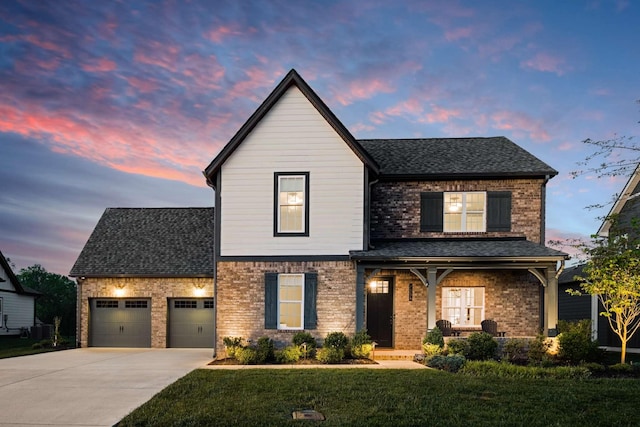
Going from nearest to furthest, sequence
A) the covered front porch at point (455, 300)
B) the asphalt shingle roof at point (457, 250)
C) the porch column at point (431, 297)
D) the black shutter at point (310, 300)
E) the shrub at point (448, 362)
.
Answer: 1. the shrub at point (448, 362)
2. the asphalt shingle roof at point (457, 250)
3. the porch column at point (431, 297)
4. the black shutter at point (310, 300)
5. the covered front porch at point (455, 300)

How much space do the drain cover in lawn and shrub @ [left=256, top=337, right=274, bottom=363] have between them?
6.29 m

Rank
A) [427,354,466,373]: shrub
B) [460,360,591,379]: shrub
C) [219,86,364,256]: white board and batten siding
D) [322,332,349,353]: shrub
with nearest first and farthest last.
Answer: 1. [460,360,591,379]: shrub
2. [427,354,466,373]: shrub
3. [322,332,349,353]: shrub
4. [219,86,364,256]: white board and batten siding

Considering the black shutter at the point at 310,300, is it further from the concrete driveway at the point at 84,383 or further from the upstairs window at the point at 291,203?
the concrete driveway at the point at 84,383

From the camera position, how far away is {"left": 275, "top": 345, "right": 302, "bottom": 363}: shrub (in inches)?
555

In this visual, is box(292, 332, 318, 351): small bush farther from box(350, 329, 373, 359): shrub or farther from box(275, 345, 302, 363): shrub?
box(350, 329, 373, 359): shrub

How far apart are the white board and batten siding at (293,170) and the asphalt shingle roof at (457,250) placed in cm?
98

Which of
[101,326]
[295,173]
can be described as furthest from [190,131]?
[101,326]

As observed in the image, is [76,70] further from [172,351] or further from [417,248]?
[417,248]

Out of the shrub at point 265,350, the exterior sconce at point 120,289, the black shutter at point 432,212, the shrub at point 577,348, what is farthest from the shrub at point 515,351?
the exterior sconce at point 120,289

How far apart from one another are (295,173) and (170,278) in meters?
7.57

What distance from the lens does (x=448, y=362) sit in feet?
41.4

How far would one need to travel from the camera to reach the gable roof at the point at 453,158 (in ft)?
54.4

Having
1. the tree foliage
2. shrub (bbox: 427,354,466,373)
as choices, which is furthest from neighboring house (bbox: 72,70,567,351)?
the tree foliage

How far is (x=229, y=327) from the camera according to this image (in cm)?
1541
